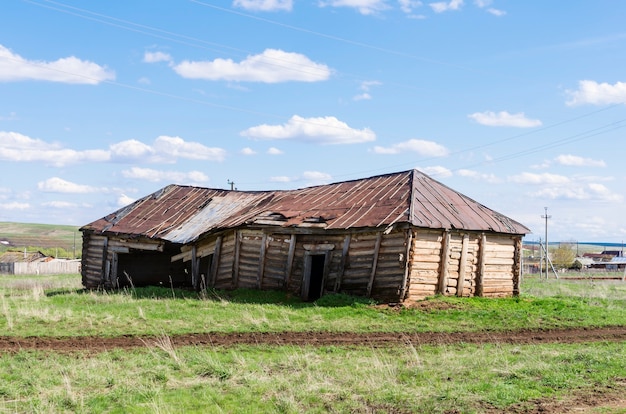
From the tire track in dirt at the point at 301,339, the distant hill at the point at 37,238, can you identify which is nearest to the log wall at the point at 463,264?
the tire track in dirt at the point at 301,339

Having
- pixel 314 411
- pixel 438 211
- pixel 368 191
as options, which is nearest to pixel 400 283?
pixel 438 211

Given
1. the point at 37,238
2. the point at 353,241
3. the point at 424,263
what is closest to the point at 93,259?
the point at 353,241

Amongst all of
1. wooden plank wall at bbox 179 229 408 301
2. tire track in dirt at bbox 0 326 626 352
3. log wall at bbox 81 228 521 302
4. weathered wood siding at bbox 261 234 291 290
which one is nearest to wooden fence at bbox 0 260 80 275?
log wall at bbox 81 228 521 302

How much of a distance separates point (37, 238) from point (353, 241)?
163 meters

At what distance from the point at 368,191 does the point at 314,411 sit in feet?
57.2

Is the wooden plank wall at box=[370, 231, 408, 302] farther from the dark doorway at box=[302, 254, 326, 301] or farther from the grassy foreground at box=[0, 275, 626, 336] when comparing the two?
the dark doorway at box=[302, 254, 326, 301]

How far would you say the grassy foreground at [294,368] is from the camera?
10070mm

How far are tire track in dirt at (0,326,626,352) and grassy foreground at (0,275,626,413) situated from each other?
0.52 meters

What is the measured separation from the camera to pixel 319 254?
78.9ft

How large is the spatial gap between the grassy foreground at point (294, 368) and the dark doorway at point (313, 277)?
10.1 feet

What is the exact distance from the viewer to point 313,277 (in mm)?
25047

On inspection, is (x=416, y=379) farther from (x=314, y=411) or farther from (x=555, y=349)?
(x=555, y=349)

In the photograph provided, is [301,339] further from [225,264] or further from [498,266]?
[498,266]

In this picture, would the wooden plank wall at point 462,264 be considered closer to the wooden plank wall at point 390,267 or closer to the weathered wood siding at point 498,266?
the weathered wood siding at point 498,266
